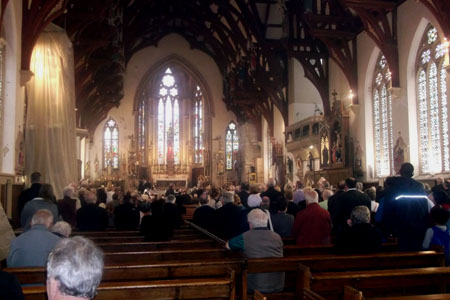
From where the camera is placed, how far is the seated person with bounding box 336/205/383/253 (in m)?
4.88

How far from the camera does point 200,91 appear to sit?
33.8 m

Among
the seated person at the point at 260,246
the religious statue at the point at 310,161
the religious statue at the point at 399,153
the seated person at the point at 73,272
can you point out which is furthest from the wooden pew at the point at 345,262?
the religious statue at the point at 310,161

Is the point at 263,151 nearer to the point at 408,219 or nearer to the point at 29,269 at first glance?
the point at 408,219

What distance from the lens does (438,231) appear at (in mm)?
5469

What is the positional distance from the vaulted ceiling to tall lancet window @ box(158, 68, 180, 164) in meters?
3.68

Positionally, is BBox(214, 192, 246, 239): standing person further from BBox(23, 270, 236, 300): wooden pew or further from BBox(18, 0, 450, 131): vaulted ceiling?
BBox(18, 0, 450, 131): vaulted ceiling

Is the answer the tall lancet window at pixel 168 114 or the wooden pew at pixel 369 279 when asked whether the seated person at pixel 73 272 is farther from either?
the tall lancet window at pixel 168 114

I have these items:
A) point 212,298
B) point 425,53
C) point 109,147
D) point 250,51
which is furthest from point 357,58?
point 109,147

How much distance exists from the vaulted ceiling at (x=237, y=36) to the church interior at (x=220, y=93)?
0.07m

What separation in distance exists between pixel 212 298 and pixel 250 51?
64.0 ft

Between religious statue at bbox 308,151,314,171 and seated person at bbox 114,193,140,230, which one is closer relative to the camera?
seated person at bbox 114,193,140,230

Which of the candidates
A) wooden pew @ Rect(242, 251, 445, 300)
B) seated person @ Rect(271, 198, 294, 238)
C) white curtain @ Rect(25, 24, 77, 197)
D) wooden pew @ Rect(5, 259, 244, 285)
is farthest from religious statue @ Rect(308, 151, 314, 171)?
wooden pew @ Rect(5, 259, 244, 285)

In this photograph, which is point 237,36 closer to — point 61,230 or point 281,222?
point 281,222

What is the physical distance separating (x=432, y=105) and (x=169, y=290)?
11610 mm
